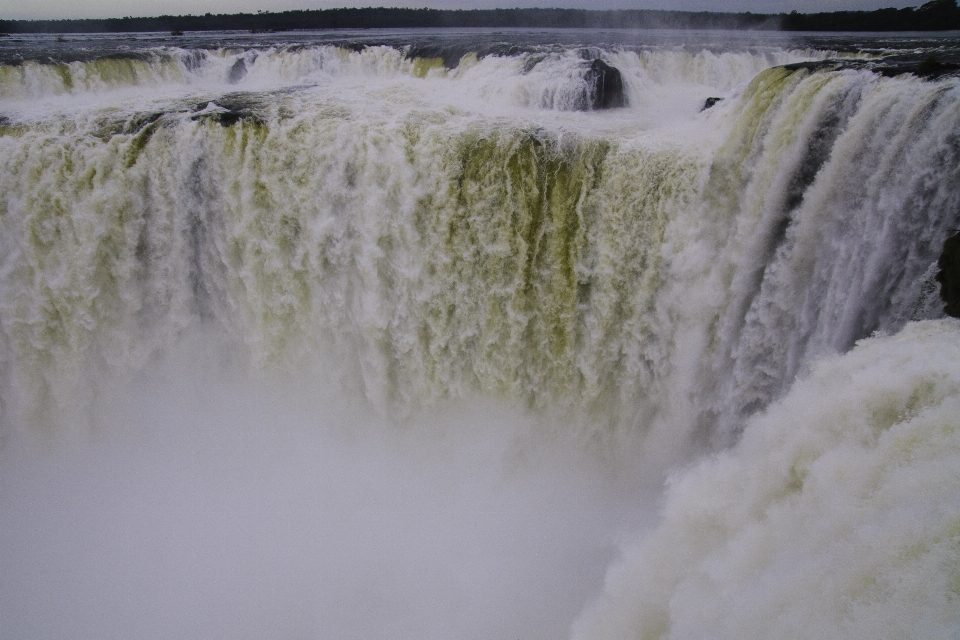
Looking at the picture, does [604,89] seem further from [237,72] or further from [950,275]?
[237,72]

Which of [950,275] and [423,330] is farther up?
[950,275]

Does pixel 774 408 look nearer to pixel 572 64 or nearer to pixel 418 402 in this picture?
pixel 418 402

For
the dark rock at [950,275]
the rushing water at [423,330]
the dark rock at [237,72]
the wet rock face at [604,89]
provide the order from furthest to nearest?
the dark rock at [237,72] → the wet rock face at [604,89] → the rushing water at [423,330] → the dark rock at [950,275]

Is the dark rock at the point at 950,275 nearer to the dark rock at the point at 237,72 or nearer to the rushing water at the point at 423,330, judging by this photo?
the rushing water at the point at 423,330

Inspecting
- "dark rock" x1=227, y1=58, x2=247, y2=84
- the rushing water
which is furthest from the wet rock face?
"dark rock" x1=227, y1=58, x2=247, y2=84

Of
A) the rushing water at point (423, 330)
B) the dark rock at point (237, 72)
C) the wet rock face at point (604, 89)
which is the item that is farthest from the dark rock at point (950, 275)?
the dark rock at point (237, 72)

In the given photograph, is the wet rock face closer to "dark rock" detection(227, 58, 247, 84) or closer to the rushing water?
the rushing water

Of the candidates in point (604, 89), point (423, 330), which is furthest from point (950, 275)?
point (604, 89)
